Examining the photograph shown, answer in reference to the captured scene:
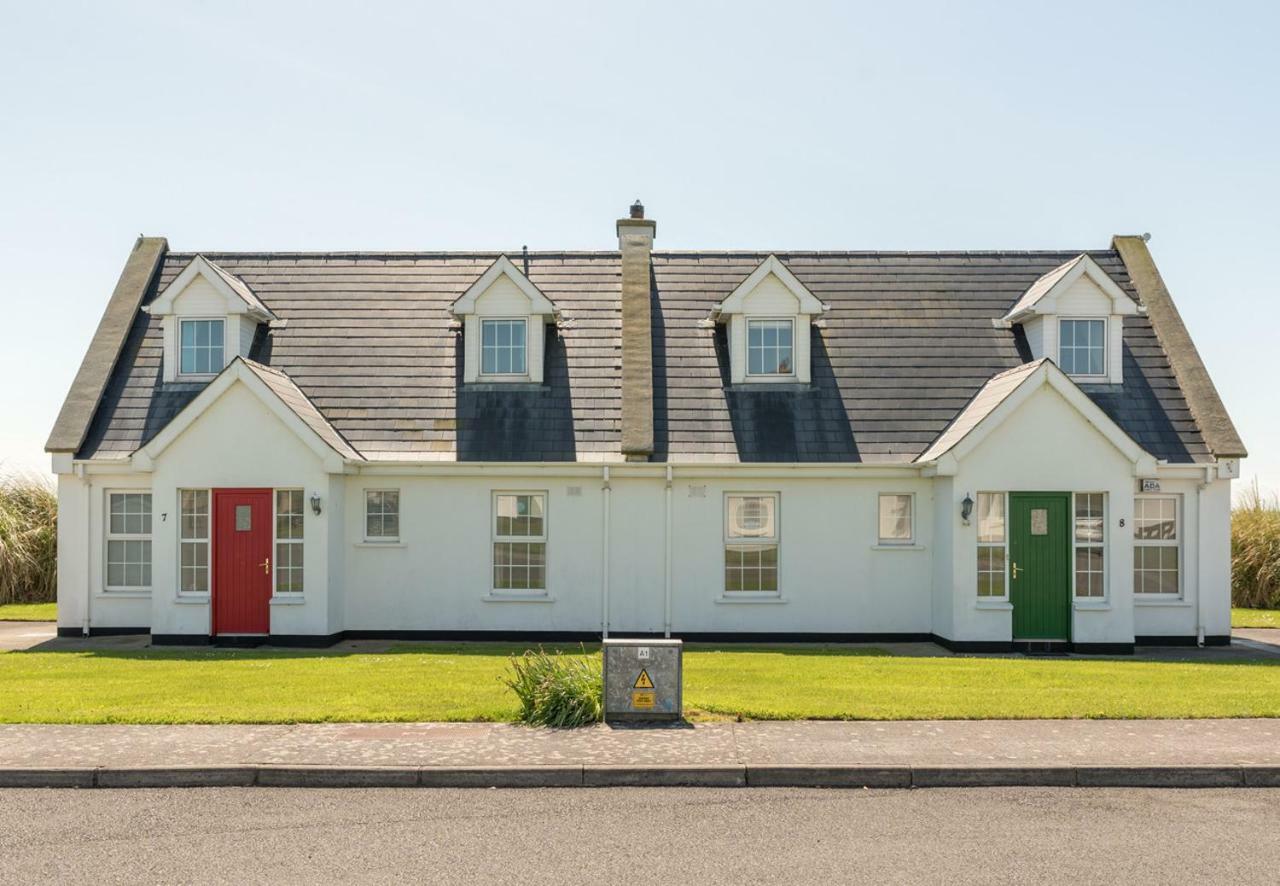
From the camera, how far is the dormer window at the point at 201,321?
814 inches

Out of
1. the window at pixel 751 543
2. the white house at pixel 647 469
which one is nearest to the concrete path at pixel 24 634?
the white house at pixel 647 469

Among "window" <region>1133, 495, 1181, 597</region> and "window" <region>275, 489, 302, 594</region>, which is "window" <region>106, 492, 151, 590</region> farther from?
"window" <region>1133, 495, 1181, 597</region>

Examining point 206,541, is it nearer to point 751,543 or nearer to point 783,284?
point 751,543

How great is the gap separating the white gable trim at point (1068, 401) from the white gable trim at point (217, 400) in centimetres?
1031

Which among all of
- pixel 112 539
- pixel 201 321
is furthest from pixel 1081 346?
pixel 112 539

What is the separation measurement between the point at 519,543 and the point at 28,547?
532 inches

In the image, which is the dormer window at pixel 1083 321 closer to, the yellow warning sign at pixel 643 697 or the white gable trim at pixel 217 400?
the yellow warning sign at pixel 643 697

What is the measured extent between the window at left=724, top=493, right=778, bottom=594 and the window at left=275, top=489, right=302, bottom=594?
292 inches

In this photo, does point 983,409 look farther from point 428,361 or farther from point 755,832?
point 755,832

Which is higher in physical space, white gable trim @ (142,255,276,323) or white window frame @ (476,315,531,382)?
white gable trim @ (142,255,276,323)

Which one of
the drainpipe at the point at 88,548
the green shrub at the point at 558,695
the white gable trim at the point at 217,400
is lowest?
the green shrub at the point at 558,695

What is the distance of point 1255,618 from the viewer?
23.2 m

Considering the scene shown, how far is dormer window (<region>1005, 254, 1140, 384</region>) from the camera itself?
20609 mm

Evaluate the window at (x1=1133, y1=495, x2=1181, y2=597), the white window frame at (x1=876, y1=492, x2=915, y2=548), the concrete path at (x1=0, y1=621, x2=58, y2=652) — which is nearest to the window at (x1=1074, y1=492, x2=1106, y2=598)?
the window at (x1=1133, y1=495, x2=1181, y2=597)
